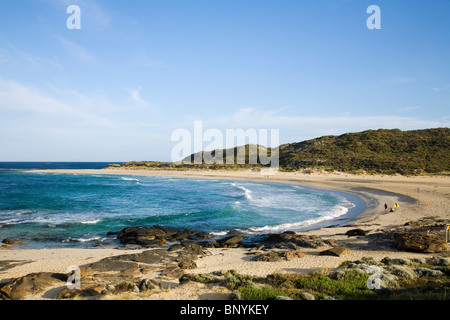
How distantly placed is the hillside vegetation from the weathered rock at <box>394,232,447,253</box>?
46.5 meters

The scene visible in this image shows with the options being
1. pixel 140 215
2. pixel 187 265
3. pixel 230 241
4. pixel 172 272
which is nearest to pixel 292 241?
pixel 230 241

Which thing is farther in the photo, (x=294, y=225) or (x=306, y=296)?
(x=294, y=225)

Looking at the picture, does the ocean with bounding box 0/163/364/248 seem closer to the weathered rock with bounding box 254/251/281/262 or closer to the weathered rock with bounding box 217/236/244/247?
the weathered rock with bounding box 217/236/244/247

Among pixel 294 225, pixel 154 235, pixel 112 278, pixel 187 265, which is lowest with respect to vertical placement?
pixel 294 225

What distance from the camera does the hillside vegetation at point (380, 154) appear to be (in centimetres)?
5519

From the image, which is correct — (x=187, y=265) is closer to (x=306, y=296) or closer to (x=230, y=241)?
(x=230, y=241)

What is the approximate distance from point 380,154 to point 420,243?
2481 inches

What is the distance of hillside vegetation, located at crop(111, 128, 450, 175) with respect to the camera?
5519 centimetres

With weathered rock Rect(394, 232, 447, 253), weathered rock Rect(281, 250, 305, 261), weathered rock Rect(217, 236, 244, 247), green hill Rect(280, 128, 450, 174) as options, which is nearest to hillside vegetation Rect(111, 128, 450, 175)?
green hill Rect(280, 128, 450, 174)

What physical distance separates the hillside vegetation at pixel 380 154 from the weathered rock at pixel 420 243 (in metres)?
46.5

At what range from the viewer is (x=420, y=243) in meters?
A: 12.4
